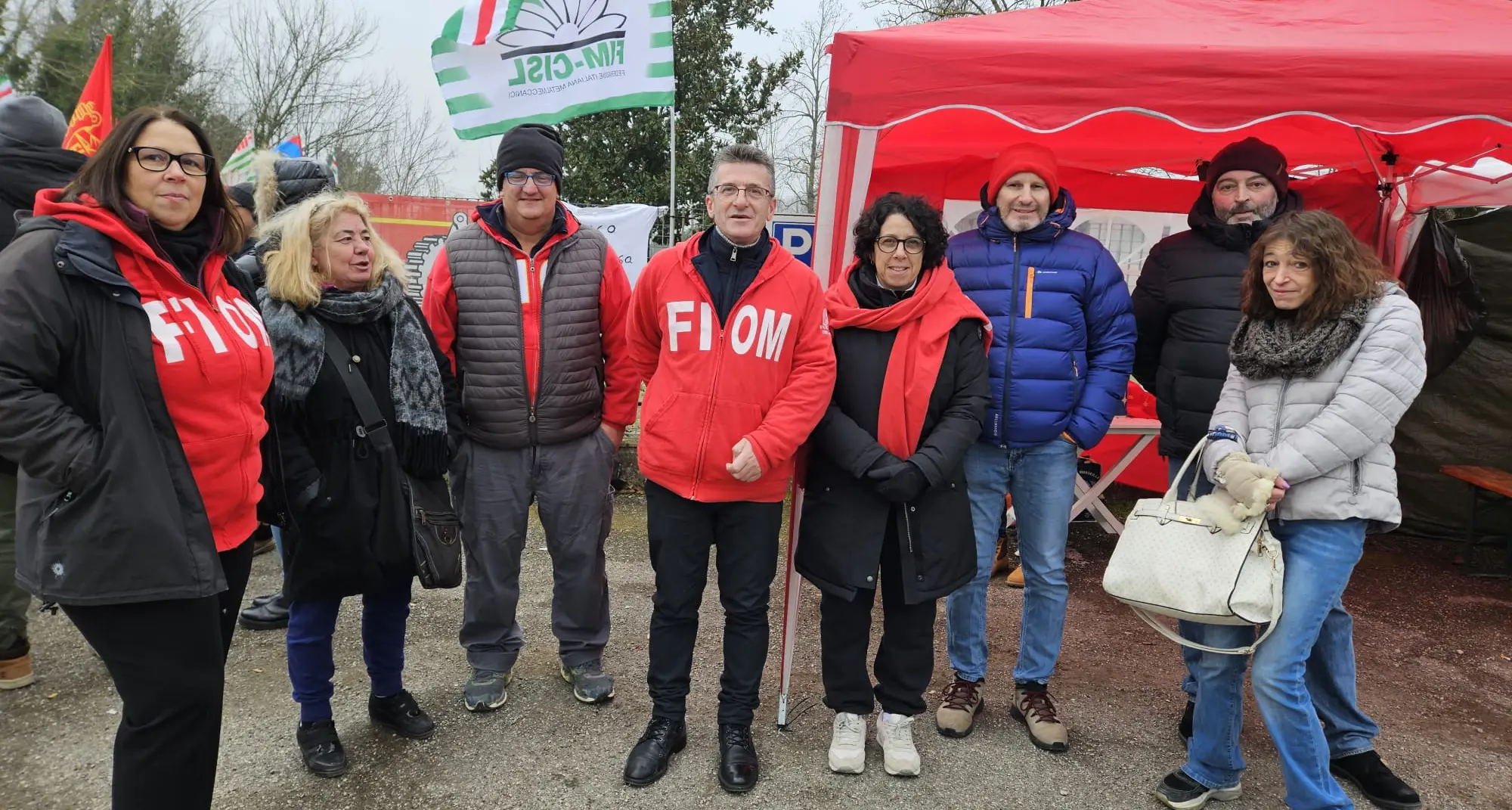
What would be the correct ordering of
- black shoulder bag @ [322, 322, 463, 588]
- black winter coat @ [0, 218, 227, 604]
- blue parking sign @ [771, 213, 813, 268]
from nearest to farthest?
black winter coat @ [0, 218, 227, 604]
black shoulder bag @ [322, 322, 463, 588]
blue parking sign @ [771, 213, 813, 268]

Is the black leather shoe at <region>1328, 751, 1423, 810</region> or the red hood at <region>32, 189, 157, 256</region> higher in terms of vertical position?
the red hood at <region>32, 189, 157, 256</region>

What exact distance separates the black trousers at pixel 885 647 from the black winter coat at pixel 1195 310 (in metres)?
1.11

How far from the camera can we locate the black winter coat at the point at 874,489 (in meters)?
2.78

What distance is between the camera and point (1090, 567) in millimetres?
5176

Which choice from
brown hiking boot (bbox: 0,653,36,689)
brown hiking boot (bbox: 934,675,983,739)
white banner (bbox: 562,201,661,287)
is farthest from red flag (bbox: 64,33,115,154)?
brown hiking boot (bbox: 934,675,983,739)

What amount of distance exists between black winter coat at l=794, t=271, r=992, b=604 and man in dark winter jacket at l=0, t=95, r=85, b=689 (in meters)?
2.66

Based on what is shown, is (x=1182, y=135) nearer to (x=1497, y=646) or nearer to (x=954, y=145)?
(x=954, y=145)

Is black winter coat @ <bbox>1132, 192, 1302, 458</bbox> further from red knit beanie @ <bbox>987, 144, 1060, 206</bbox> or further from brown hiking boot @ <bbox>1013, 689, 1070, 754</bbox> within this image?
brown hiking boot @ <bbox>1013, 689, 1070, 754</bbox>

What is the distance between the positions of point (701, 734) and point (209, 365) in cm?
201

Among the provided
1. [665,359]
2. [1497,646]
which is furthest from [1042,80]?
[1497,646]

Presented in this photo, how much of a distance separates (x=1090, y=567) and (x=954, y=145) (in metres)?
2.61

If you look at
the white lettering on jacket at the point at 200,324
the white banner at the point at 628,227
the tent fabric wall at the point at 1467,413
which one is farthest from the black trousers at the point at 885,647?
the white banner at the point at 628,227

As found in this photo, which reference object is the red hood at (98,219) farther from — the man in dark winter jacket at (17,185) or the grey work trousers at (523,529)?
the grey work trousers at (523,529)

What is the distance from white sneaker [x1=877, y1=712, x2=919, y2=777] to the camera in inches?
114
